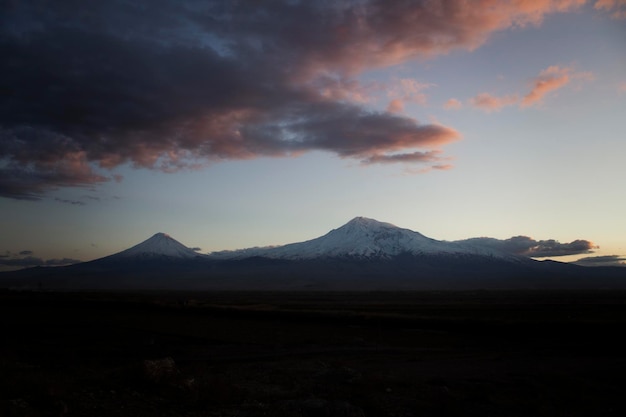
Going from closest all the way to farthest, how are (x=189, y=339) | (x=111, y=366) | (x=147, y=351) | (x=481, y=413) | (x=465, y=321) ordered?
1. (x=481, y=413)
2. (x=111, y=366)
3. (x=147, y=351)
4. (x=189, y=339)
5. (x=465, y=321)

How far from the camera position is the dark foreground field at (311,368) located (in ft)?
41.4

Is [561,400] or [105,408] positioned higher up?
[105,408]

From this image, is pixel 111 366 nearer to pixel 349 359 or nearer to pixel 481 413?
pixel 349 359

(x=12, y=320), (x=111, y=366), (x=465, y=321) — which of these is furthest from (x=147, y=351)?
(x=465, y=321)

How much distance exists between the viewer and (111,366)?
19.9 meters

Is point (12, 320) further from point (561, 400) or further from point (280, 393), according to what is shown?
point (561, 400)

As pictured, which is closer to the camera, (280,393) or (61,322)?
(280,393)

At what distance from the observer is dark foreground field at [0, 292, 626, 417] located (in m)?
12.6

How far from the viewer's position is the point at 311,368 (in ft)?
66.4

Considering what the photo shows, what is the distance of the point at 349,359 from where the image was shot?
2341 cm

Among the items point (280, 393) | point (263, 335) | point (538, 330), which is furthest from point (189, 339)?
point (538, 330)

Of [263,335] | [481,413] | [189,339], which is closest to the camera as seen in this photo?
[481,413]

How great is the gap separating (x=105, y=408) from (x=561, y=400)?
570 inches

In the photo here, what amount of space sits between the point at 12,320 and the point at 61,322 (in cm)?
475
